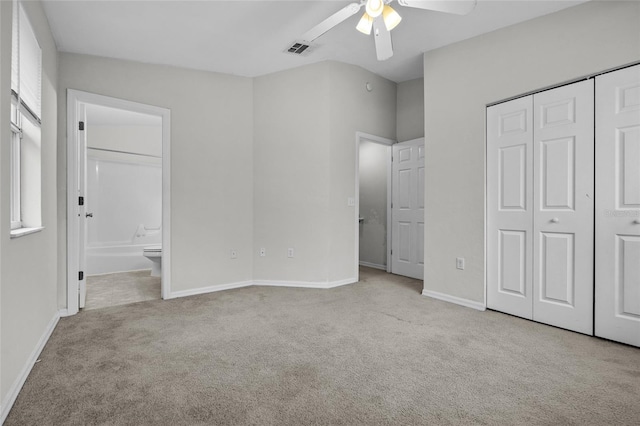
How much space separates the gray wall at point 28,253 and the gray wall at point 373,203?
3743 millimetres

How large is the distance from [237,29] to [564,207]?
3134 mm

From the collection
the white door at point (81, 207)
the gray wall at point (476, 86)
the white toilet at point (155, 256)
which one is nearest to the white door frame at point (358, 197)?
the gray wall at point (476, 86)

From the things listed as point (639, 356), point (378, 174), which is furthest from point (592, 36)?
point (378, 174)

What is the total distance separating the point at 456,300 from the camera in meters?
3.33

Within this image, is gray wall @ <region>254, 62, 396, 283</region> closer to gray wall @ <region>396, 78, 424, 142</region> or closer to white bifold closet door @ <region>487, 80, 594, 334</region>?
gray wall @ <region>396, 78, 424, 142</region>

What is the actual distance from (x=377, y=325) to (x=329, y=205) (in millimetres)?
1614

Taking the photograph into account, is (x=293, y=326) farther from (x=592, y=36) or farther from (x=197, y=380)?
(x=592, y=36)

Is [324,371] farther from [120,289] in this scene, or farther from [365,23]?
[120,289]

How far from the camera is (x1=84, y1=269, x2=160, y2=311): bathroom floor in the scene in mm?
3467

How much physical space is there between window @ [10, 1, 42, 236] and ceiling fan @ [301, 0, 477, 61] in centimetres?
178

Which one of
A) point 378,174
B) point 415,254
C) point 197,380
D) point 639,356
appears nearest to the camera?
point 197,380

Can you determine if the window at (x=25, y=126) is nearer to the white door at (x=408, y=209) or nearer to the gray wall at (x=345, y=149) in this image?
the gray wall at (x=345, y=149)

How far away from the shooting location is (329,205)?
3924 mm

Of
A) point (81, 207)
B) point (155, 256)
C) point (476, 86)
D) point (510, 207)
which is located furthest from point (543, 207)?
point (155, 256)
